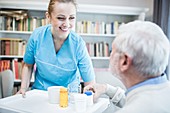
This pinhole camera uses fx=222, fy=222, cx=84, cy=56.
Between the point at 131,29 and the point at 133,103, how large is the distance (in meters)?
0.26

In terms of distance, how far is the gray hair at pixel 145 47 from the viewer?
768 millimetres

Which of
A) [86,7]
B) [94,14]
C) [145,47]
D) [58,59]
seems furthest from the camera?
[94,14]

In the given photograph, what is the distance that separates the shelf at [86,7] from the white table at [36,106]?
1897 mm

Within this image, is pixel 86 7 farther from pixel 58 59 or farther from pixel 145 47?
pixel 145 47

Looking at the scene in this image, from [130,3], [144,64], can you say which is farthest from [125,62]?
[130,3]

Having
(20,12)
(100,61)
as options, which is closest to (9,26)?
(20,12)

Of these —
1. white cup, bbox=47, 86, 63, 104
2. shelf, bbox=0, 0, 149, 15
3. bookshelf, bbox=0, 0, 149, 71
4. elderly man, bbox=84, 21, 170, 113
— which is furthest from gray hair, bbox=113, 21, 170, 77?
shelf, bbox=0, 0, 149, 15

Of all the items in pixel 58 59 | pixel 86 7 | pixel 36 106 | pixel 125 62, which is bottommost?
pixel 36 106

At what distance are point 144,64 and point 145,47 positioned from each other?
64 mm

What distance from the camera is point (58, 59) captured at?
161 centimetres

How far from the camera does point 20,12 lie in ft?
10.3

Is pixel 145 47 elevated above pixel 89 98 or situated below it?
above

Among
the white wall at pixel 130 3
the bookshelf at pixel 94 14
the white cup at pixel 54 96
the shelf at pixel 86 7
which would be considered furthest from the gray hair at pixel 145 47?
the white wall at pixel 130 3

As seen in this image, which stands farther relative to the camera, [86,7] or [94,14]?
[94,14]
